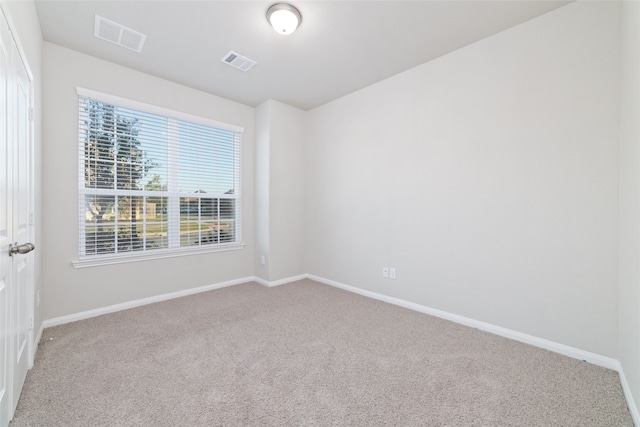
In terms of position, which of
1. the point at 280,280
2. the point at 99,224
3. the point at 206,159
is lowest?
the point at 280,280

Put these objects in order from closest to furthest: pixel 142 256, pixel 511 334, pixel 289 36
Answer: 1. pixel 511 334
2. pixel 289 36
3. pixel 142 256

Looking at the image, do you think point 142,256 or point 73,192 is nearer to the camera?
point 73,192

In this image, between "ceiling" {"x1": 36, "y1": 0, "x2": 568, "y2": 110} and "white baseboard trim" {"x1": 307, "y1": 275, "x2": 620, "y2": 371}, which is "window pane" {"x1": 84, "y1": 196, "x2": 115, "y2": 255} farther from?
"white baseboard trim" {"x1": 307, "y1": 275, "x2": 620, "y2": 371}

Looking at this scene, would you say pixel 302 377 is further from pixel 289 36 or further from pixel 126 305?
pixel 289 36

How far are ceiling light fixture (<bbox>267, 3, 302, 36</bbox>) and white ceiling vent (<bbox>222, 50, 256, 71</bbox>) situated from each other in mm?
718

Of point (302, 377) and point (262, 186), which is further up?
point (262, 186)

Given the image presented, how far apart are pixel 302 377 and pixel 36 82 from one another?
322 centimetres

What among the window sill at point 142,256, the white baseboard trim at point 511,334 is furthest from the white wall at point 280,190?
the white baseboard trim at point 511,334

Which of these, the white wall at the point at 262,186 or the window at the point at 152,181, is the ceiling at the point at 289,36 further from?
the white wall at the point at 262,186

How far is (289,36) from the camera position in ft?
8.48

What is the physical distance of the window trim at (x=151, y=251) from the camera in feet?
9.44

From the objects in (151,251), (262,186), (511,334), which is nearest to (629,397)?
(511,334)

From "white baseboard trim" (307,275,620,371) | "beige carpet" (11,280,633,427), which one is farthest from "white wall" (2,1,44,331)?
"white baseboard trim" (307,275,620,371)

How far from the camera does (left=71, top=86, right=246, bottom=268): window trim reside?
2.88m
